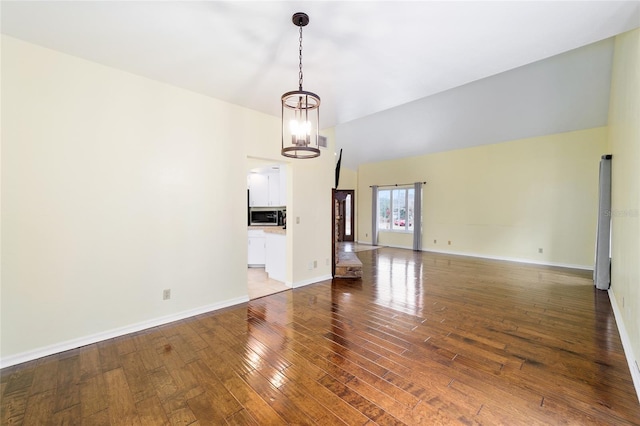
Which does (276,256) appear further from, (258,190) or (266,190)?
(258,190)

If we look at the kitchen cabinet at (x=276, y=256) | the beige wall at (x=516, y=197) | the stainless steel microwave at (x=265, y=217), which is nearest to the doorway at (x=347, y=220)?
the beige wall at (x=516, y=197)

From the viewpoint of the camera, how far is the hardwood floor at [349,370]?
1.70 meters

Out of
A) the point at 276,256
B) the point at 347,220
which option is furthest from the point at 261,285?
the point at 347,220

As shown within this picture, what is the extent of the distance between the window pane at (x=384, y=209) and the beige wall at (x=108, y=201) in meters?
6.81

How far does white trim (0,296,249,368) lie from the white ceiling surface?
2.81m

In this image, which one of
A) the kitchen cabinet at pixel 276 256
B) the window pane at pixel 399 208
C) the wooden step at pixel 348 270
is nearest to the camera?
the kitchen cabinet at pixel 276 256

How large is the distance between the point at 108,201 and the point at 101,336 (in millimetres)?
1411

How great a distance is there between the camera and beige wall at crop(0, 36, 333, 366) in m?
2.32

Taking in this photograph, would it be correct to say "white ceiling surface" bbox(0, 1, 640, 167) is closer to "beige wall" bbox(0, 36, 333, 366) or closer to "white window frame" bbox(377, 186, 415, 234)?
"beige wall" bbox(0, 36, 333, 366)

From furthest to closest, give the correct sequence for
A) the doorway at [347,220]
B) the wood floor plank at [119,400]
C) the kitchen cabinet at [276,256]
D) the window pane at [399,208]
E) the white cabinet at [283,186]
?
the doorway at [347,220] < the window pane at [399,208] < the white cabinet at [283,186] < the kitchen cabinet at [276,256] < the wood floor plank at [119,400]

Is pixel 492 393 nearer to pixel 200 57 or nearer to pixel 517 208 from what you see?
pixel 200 57

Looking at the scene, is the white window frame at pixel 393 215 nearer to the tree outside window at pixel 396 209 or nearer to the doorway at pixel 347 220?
the tree outside window at pixel 396 209

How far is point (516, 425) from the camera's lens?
159cm

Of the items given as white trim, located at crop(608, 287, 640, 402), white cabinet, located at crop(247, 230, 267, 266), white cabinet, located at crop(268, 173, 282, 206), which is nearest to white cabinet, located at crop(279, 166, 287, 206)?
white cabinet, located at crop(268, 173, 282, 206)
